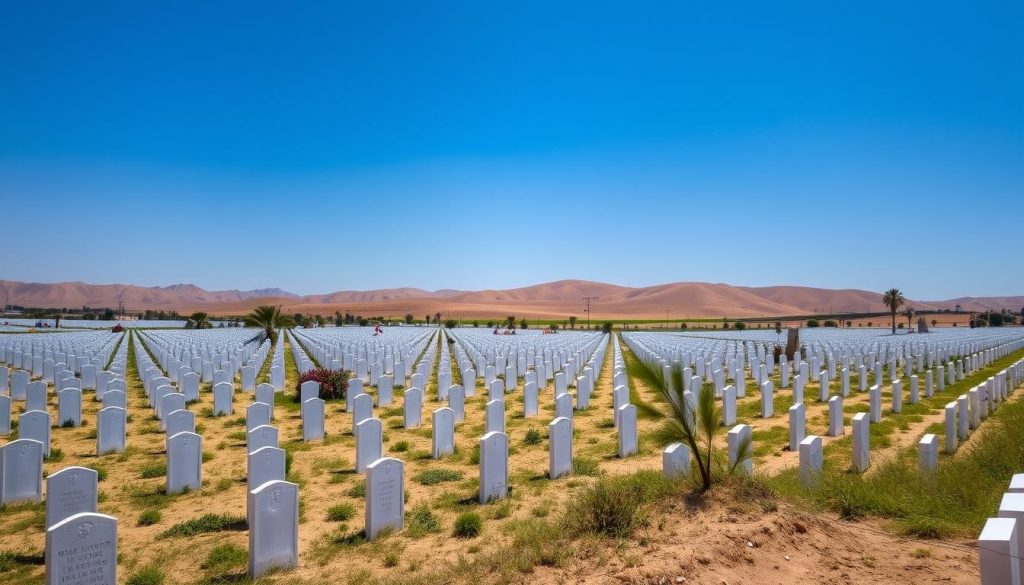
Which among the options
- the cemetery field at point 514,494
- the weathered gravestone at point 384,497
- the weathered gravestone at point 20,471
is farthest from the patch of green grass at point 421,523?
the weathered gravestone at point 20,471

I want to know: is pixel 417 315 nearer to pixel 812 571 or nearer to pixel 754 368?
pixel 754 368

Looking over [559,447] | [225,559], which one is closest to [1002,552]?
[559,447]

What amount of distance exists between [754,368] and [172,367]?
20.9 m

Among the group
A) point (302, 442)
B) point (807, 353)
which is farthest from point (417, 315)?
point (302, 442)

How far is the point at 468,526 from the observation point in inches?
256

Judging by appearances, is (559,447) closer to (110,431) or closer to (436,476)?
(436,476)

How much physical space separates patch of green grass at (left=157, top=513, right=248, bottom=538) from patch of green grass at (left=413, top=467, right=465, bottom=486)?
2536 mm

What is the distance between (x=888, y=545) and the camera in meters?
5.16

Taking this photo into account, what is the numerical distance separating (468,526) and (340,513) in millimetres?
1788

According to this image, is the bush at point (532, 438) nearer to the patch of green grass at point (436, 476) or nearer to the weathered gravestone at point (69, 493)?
the patch of green grass at point (436, 476)

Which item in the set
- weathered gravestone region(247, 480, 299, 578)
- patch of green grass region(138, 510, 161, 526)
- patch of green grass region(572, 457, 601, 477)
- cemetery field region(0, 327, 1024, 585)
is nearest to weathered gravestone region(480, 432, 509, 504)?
cemetery field region(0, 327, 1024, 585)

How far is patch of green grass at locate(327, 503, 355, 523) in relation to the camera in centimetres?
714

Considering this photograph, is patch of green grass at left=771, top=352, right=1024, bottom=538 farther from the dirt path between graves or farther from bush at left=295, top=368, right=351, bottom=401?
bush at left=295, top=368, right=351, bottom=401

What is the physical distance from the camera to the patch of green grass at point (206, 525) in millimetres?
6621
